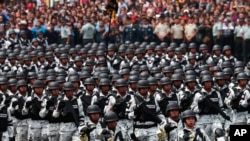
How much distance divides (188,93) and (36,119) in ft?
12.7

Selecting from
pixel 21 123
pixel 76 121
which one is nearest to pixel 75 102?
pixel 76 121

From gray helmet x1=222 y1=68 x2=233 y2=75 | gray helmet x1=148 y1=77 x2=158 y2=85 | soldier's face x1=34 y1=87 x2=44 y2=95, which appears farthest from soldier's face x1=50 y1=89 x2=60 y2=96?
gray helmet x1=222 y1=68 x2=233 y2=75

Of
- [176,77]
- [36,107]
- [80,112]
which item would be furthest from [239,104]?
[36,107]

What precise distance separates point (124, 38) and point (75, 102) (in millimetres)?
14656

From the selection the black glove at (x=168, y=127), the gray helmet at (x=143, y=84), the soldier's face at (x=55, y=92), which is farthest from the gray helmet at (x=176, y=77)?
the black glove at (x=168, y=127)

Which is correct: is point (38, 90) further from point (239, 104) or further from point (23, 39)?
point (23, 39)

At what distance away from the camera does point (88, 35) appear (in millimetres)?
36375

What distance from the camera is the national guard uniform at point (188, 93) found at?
2325 centimetres

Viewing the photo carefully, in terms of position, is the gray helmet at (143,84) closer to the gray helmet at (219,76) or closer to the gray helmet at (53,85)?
the gray helmet at (53,85)

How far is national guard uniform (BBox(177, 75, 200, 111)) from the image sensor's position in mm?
23250

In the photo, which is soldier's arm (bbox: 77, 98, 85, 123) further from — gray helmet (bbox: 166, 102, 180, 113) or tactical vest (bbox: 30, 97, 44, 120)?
gray helmet (bbox: 166, 102, 180, 113)

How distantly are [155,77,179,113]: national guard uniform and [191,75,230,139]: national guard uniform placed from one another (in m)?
0.59

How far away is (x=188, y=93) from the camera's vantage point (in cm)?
2366

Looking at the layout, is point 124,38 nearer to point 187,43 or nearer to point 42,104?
point 187,43
